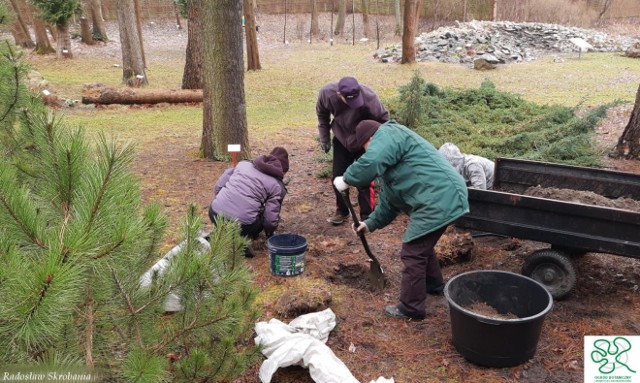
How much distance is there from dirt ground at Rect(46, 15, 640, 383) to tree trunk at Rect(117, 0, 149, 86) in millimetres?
9516

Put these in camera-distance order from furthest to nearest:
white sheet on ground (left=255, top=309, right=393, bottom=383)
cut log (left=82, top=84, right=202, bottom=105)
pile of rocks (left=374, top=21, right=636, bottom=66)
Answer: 1. pile of rocks (left=374, top=21, right=636, bottom=66)
2. cut log (left=82, top=84, right=202, bottom=105)
3. white sheet on ground (left=255, top=309, right=393, bottom=383)

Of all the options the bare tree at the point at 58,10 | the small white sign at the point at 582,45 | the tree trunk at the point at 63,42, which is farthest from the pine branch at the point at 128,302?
the small white sign at the point at 582,45

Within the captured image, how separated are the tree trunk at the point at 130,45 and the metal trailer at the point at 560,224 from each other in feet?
41.0

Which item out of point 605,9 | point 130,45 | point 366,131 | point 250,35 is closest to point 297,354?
point 366,131

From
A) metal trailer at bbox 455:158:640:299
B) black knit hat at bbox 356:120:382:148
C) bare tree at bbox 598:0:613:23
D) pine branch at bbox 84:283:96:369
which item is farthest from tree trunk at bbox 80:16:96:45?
bare tree at bbox 598:0:613:23

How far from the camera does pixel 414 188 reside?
11.6 feet

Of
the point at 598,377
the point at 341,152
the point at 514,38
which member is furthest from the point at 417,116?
the point at 514,38

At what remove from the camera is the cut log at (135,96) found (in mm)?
12109

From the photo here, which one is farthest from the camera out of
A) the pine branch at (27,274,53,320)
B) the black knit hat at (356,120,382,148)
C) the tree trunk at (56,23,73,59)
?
the tree trunk at (56,23,73,59)

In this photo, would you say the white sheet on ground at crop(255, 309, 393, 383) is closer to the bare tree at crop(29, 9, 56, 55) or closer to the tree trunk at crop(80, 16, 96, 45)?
the bare tree at crop(29, 9, 56, 55)

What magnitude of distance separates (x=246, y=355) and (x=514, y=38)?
1013 inches

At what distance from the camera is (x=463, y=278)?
139 inches

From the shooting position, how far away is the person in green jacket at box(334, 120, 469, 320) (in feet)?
11.3

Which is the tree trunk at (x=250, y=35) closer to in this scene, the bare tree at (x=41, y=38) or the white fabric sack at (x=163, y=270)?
the bare tree at (x=41, y=38)
